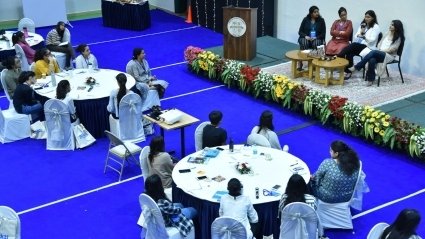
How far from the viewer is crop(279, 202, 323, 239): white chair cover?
5781mm

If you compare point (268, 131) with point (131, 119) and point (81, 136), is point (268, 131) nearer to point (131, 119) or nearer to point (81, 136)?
point (131, 119)

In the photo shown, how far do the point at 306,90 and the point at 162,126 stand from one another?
113 inches

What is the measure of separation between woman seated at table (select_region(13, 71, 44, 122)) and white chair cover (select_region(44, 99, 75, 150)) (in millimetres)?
527

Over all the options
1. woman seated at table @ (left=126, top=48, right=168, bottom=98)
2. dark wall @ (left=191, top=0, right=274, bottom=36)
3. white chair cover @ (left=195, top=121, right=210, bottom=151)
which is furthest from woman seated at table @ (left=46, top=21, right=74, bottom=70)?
white chair cover @ (left=195, top=121, right=210, bottom=151)

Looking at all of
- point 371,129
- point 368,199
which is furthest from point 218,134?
point 371,129

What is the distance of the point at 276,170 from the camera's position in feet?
22.5

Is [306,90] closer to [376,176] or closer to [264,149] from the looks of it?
[376,176]

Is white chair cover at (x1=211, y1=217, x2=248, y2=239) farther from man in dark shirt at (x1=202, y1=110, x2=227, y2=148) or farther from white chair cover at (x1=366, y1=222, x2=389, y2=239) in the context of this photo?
man in dark shirt at (x1=202, y1=110, x2=227, y2=148)

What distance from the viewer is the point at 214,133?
7598mm

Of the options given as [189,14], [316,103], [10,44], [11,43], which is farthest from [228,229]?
[189,14]

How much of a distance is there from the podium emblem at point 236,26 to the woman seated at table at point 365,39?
2101 millimetres

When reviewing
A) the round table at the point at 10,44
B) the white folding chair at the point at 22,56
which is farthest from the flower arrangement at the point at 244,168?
the round table at the point at 10,44

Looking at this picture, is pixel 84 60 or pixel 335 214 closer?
pixel 335 214

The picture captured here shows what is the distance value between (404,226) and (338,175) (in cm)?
153
